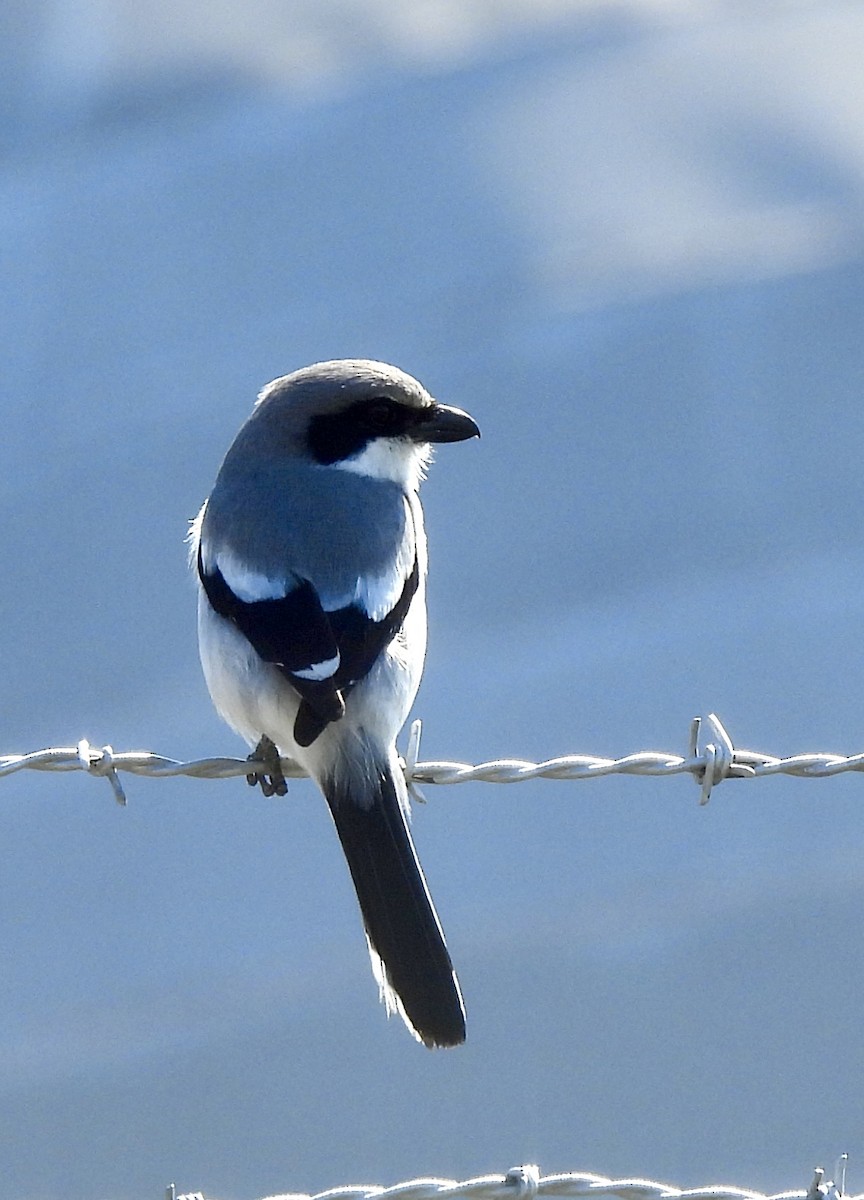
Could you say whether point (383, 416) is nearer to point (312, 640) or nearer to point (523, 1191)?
point (312, 640)

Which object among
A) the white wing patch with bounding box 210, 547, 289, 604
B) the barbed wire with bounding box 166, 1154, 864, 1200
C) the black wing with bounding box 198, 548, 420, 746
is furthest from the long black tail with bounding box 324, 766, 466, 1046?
the barbed wire with bounding box 166, 1154, 864, 1200

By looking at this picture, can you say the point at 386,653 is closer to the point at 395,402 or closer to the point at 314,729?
the point at 314,729

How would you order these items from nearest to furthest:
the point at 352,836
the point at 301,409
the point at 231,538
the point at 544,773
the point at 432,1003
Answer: the point at 544,773
the point at 432,1003
the point at 352,836
the point at 231,538
the point at 301,409

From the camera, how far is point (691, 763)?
277 cm

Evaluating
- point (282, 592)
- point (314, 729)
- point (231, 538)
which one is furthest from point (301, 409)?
point (314, 729)

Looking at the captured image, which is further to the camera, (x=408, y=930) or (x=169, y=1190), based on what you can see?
(x=408, y=930)

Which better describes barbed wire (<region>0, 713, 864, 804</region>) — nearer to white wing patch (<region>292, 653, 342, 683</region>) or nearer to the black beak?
white wing patch (<region>292, 653, 342, 683</region>)

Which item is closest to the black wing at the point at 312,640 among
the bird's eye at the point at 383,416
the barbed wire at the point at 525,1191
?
the bird's eye at the point at 383,416

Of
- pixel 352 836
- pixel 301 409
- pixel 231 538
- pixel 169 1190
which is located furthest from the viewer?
pixel 301 409

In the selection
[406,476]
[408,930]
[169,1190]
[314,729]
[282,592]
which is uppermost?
[406,476]

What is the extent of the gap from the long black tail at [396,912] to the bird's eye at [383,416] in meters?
1.10

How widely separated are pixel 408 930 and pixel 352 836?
27 centimetres

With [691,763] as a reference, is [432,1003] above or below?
below

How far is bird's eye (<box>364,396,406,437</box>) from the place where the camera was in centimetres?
410
